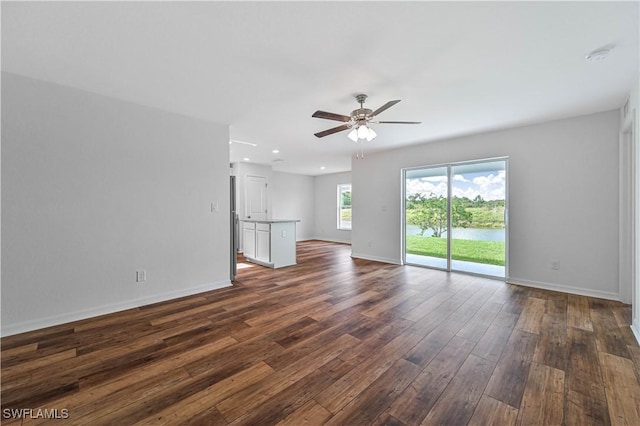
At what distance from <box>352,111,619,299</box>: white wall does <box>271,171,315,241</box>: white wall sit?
18.9 ft

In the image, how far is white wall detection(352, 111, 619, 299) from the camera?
3.48 m

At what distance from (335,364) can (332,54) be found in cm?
262

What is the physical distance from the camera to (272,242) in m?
5.38

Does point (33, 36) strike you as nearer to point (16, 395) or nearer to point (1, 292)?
point (1, 292)

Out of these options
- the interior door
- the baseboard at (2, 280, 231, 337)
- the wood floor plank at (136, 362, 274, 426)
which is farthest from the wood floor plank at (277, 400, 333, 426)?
the interior door

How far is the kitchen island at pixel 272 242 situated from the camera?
5375mm

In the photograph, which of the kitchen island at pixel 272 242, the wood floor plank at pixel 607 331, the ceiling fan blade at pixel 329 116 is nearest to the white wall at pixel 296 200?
the kitchen island at pixel 272 242

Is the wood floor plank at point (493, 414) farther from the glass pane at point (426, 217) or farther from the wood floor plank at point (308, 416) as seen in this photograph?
the glass pane at point (426, 217)

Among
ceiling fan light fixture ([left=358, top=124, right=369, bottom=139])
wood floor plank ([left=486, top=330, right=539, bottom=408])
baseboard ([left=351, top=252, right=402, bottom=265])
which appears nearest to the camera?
wood floor plank ([left=486, top=330, right=539, bottom=408])

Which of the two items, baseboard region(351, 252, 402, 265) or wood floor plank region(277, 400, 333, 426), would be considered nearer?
wood floor plank region(277, 400, 333, 426)

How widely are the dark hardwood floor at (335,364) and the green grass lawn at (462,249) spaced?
1182 mm

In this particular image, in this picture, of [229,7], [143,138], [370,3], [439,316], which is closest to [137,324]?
[143,138]

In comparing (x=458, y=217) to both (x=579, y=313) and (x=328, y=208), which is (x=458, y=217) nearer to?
(x=579, y=313)

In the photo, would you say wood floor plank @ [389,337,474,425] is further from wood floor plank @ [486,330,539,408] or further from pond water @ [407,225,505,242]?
pond water @ [407,225,505,242]
